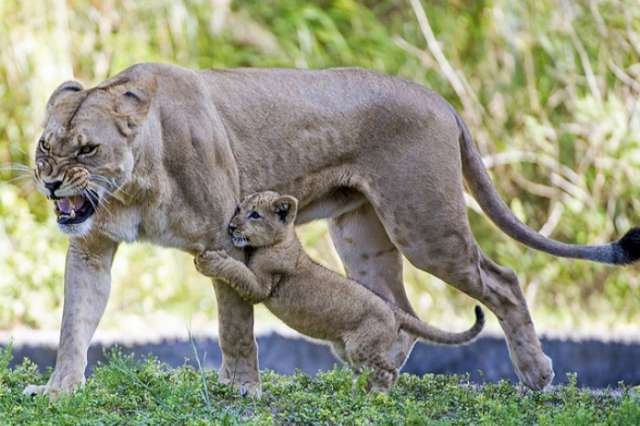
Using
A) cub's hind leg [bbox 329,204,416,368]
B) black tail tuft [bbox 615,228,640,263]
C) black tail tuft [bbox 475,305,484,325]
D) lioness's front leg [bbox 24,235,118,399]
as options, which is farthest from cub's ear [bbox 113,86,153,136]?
black tail tuft [bbox 615,228,640,263]

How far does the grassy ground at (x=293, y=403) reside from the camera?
A: 5148 millimetres

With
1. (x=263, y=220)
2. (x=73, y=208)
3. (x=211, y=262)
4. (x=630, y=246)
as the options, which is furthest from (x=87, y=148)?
(x=630, y=246)

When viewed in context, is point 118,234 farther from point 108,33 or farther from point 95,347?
point 108,33

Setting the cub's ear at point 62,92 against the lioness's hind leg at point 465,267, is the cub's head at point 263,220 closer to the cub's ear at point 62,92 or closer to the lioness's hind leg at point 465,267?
Result: the lioness's hind leg at point 465,267

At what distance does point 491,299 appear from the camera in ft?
22.2

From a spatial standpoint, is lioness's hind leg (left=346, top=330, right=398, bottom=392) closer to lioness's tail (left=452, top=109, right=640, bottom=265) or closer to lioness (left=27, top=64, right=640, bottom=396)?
lioness (left=27, top=64, right=640, bottom=396)

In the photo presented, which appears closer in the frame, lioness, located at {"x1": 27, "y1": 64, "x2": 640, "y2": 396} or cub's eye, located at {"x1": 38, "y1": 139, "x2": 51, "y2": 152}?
cub's eye, located at {"x1": 38, "y1": 139, "x2": 51, "y2": 152}

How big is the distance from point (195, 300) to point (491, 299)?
467 cm

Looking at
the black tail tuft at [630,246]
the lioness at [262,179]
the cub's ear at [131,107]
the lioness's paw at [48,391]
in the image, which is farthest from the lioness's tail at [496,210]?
the lioness's paw at [48,391]

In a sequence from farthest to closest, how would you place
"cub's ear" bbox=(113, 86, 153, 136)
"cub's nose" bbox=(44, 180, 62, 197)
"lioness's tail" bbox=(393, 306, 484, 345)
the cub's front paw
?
"lioness's tail" bbox=(393, 306, 484, 345) → the cub's front paw → "cub's ear" bbox=(113, 86, 153, 136) → "cub's nose" bbox=(44, 180, 62, 197)

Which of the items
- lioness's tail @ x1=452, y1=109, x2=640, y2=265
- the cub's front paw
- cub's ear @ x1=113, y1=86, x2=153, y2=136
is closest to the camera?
cub's ear @ x1=113, y1=86, x2=153, y2=136

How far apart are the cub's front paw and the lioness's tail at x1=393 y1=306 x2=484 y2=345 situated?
86 centimetres

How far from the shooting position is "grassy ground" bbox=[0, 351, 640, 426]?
5148mm

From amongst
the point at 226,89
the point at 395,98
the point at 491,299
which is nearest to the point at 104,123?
the point at 226,89
